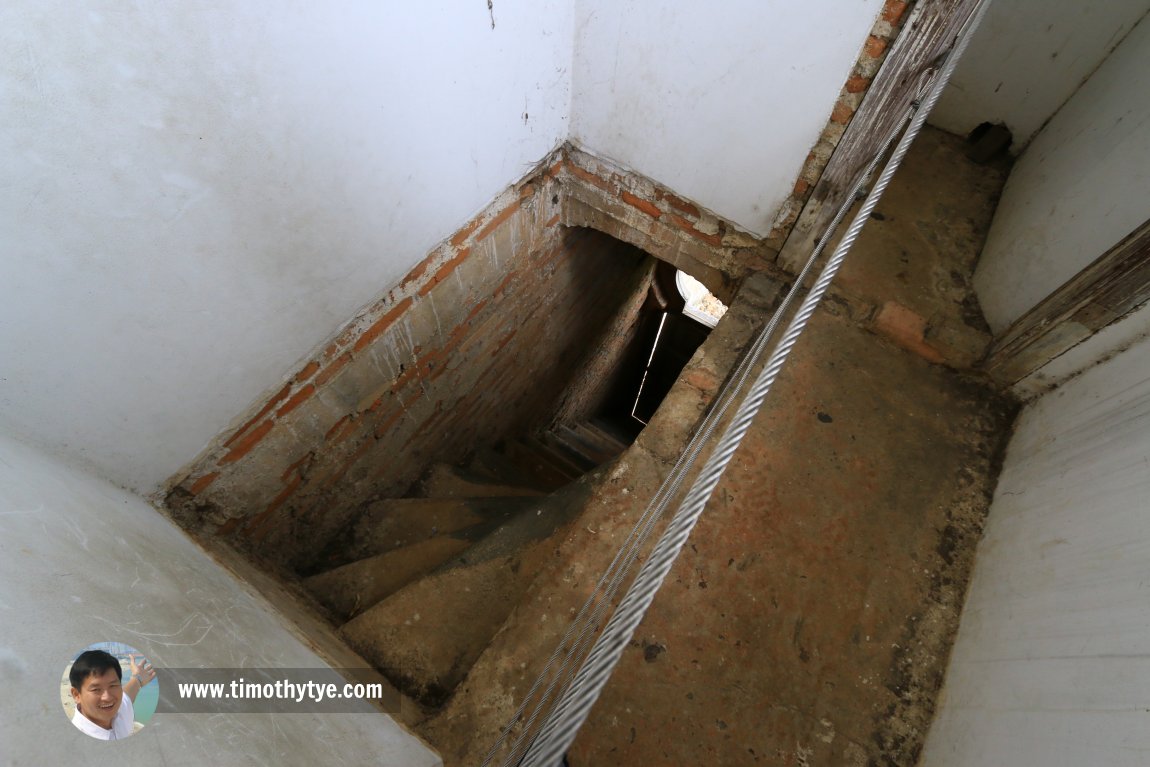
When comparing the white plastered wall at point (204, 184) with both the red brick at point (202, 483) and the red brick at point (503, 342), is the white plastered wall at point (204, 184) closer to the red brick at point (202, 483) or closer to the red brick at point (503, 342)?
the red brick at point (202, 483)

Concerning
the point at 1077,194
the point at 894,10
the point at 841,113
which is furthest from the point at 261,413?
the point at 1077,194

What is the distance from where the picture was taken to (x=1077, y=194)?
2.54 m

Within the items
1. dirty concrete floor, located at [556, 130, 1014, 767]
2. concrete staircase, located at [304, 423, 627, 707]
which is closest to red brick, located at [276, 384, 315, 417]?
concrete staircase, located at [304, 423, 627, 707]

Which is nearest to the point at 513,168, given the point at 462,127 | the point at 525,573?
the point at 462,127

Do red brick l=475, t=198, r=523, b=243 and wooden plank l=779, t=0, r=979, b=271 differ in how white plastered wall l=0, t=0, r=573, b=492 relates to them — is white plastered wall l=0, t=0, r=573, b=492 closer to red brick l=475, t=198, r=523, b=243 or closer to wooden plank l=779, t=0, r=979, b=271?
red brick l=475, t=198, r=523, b=243

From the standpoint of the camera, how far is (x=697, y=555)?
86.2 inches

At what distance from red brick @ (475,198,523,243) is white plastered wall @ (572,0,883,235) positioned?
51 centimetres

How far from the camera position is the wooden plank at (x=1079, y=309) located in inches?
75.0

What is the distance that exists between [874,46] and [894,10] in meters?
0.13

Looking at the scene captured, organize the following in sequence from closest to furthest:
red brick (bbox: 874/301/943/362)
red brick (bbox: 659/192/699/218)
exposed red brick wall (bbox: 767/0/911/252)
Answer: exposed red brick wall (bbox: 767/0/911/252), red brick (bbox: 874/301/943/362), red brick (bbox: 659/192/699/218)

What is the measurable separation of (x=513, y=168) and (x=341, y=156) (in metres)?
1.06

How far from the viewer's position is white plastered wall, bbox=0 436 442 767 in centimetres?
81

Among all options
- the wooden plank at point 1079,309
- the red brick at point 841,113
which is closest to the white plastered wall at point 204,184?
the red brick at point 841,113

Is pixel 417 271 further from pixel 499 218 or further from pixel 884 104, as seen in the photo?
pixel 884 104
